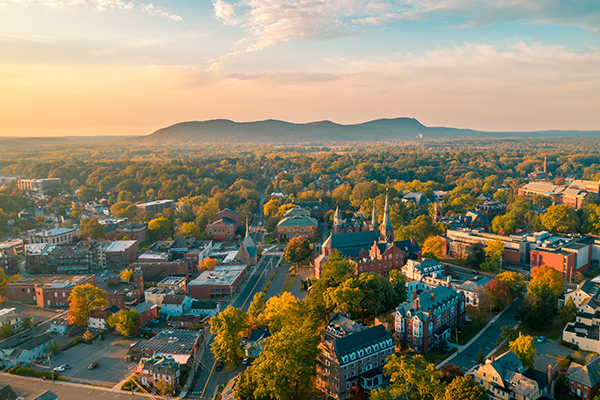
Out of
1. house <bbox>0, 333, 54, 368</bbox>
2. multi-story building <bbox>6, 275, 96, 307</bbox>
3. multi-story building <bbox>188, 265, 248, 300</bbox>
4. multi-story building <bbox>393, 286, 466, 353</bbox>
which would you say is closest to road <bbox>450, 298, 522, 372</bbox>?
multi-story building <bbox>393, 286, 466, 353</bbox>

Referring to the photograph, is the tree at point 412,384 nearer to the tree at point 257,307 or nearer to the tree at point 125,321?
the tree at point 257,307

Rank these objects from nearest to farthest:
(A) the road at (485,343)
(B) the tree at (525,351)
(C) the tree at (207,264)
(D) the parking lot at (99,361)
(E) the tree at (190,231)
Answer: (B) the tree at (525,351) → (A) the road at (485,343) → (D) the parking lot at (99,361) → (C) the tree at (207,264) → (E) the tree at (190,231)

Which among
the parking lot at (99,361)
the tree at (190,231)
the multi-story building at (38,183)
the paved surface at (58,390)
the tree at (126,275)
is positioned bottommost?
the paved surface at (58,390)

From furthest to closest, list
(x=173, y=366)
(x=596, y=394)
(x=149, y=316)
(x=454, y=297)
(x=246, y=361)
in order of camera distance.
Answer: (x=149, y=316), (x=454, y=297), (x=246, y=361), (x=173, y=366), (x=596, y=394)

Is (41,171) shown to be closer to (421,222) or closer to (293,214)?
(293,214)

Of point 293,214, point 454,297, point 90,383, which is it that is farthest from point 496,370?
point 293,214

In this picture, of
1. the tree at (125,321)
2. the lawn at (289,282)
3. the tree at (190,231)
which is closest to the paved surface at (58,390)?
the tree at (125,321)

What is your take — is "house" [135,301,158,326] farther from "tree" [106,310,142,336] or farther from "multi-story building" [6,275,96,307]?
"multi-story building" [6,275,96,307]
